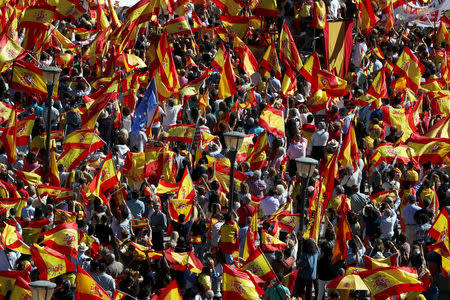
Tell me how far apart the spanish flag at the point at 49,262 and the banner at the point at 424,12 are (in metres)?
17.6

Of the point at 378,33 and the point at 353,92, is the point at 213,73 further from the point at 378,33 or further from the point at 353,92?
the point at 378,33

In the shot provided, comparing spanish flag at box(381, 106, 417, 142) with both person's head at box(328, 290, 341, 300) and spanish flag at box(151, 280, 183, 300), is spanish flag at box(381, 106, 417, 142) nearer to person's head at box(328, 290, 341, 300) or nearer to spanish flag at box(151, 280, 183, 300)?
person's head at box(328, 290, 341, 300)

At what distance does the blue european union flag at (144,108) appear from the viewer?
2316 centimetres

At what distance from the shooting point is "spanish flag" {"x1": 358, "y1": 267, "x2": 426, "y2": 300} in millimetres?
17391

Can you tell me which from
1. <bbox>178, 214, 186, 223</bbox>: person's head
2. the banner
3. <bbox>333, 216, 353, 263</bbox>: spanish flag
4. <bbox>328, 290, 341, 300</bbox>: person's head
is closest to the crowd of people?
<bbox>333, 216, 353, 263</bbox>: spanish flag

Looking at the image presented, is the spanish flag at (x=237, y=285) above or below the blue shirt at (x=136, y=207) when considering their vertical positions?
above

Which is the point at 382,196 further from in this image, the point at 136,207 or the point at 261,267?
the point at 136,207

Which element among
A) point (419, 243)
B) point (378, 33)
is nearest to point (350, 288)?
point (419, 243)

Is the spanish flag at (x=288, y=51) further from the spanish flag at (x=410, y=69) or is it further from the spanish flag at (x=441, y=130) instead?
the spanish flag at (x=441, y=130)

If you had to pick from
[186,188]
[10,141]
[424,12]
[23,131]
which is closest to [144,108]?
[23,131]

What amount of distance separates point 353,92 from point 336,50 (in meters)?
2.47

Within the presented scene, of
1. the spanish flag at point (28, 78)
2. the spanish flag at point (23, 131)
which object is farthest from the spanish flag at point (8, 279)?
the spanish flag at point (28, 78)

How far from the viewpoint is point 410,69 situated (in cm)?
2781

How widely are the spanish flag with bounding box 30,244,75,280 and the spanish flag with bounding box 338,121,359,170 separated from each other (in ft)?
20.6
